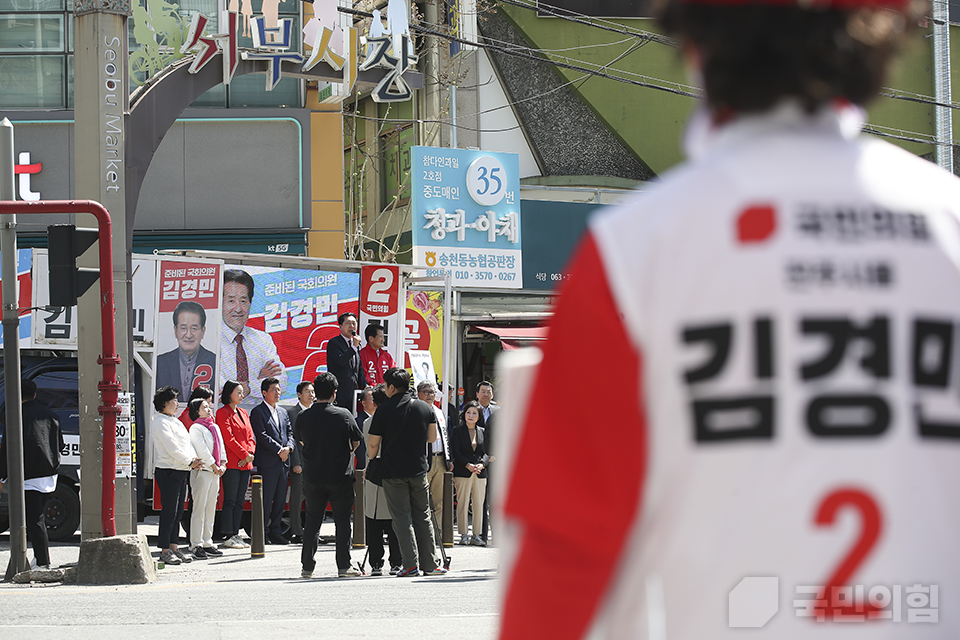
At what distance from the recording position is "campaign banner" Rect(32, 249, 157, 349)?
1473 centimetres

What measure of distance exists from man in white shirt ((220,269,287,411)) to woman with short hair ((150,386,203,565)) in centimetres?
277

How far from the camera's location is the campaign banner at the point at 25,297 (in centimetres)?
1466

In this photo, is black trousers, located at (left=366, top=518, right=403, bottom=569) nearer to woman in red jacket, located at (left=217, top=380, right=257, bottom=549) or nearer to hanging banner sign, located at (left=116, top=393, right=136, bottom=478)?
hanging banner sign, located at (left=116, top=393, right=136, bottom=478)

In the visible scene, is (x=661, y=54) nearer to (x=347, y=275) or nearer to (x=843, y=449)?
(x=347, y=275)

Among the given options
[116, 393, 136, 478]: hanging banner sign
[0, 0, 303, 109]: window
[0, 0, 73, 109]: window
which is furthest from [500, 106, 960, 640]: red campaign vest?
[0, 0, 73, 109]: window

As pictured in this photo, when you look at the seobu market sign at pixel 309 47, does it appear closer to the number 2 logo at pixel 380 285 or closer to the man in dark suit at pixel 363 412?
the number 2 logo at pixel 380 285

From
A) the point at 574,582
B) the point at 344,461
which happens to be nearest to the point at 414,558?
the point at 344,461

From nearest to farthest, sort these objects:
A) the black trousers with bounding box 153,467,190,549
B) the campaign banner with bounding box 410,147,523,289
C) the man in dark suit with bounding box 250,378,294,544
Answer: the black trousers with bounding box 153,467,190,549 → the man in dark suit with bounding box 250,378,294,544 → the campaign banner with bounding box 410,147,523,289

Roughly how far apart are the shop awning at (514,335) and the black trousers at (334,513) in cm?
1170

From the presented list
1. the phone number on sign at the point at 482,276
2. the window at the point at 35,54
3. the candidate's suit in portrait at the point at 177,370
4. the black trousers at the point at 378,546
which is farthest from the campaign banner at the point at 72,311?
the phone number on sign at the point at 482,276

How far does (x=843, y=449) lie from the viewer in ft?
5.47

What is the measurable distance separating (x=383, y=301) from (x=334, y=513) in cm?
567

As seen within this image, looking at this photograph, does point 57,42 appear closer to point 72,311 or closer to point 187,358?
point 72,311

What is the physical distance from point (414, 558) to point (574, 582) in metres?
9.70
